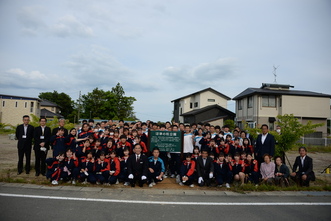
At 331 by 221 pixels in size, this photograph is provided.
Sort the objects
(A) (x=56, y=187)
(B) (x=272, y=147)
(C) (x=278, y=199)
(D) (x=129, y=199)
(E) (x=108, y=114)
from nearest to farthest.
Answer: (D) (x=129, y=199), (C) (x=278, y=199), (A) (x=56, y=187), (B) (x=272, y=147), (E) (x=108, y=114)

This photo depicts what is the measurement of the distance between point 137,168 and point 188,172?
→ 170 centimetres

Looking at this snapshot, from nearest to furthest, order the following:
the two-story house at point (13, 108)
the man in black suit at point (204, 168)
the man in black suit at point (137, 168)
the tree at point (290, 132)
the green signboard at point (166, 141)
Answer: the man in black suit at point (137, 168), the man in black suit at point (204, 168), the green signboard at point (166, 141), the tree at point (290, 132), the two-story house at point (13, 108)

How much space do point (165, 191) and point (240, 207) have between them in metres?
2.20

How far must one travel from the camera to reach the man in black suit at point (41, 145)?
26.4 feet

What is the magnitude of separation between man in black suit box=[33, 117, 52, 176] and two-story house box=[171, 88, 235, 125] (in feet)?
86.1

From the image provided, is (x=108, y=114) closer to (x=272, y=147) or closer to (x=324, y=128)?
(x=324, y=128)

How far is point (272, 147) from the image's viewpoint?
26.5ft

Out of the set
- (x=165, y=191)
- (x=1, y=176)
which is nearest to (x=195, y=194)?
(x=165, y=191)

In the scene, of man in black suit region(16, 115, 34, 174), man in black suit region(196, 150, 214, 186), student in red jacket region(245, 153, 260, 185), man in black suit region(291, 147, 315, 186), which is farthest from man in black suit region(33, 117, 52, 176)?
man in black suit region(291, 147, 315, 186)

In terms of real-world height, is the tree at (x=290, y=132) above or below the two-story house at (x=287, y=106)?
below

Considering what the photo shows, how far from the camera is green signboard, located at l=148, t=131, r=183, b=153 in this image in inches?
330

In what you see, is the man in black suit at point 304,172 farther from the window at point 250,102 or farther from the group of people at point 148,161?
Result: the window at point 250,102

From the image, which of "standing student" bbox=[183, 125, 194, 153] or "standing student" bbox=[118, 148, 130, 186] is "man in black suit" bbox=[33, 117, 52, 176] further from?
"standing student" bbox=[183, 125, 194, 153]

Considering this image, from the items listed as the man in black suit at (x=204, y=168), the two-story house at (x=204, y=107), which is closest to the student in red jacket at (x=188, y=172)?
the man in black suit at (x=204, y=168)
